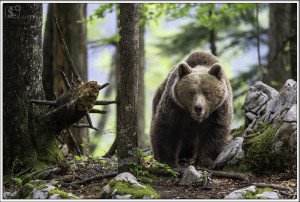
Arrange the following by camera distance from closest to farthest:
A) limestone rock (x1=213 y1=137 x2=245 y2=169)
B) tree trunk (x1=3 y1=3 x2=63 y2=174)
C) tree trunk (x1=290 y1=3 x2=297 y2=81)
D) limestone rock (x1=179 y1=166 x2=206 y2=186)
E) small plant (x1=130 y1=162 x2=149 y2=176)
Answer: limestone rock (x1=179 y1=166 x2=206 y2=186) → small plant (x1=130 y1=162 x2=149 y2=176) → tree trunk (x1=3 y1=3 x2=63 y2=174) → limestone rock (x1=213 y1=137 x2=245 y2=169) → tree trunk (x1=290 y1=3 x2=297 y2=81)

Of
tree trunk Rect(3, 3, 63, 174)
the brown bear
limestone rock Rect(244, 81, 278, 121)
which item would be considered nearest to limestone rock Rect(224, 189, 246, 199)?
the brown bear

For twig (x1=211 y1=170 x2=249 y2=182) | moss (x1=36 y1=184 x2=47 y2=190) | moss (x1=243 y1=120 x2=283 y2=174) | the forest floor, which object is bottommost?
the forest floor

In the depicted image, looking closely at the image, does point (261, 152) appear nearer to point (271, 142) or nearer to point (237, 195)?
point (271, 142)

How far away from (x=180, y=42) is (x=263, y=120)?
9021 millimetres

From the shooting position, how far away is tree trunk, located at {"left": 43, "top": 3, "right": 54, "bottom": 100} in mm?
7934

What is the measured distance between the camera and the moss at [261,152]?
5770 mm

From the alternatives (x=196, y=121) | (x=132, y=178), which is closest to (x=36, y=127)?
(x=132, y=178)

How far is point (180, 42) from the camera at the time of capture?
51.1ft

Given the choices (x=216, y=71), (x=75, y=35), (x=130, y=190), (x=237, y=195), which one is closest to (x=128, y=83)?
(x=130, y=190)

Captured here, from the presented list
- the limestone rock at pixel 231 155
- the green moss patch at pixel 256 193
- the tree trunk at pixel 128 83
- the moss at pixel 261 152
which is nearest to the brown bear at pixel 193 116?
the limestone rock at pixel 231 155

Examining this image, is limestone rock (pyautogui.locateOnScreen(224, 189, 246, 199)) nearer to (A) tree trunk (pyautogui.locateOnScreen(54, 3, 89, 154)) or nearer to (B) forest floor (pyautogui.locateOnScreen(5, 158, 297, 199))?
(B) forest floor (pyautogui.locateOnScreen(5, 158, 297, 199))

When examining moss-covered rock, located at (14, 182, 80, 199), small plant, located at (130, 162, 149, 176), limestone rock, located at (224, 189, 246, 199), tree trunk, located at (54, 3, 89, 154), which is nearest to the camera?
limestone rock, located at (224, 189, 246, 199)

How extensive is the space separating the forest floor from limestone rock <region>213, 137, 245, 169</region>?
1.83 ft

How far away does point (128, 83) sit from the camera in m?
5.36
